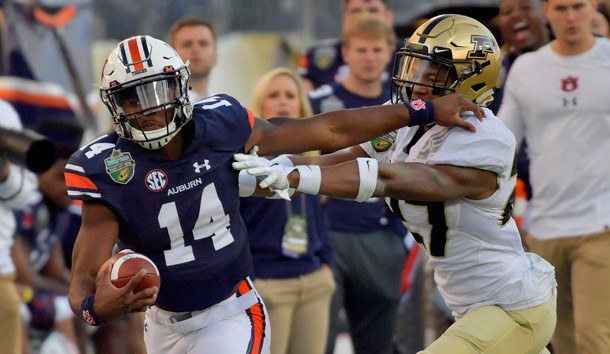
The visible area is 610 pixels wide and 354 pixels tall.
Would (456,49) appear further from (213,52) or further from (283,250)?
(213,52)

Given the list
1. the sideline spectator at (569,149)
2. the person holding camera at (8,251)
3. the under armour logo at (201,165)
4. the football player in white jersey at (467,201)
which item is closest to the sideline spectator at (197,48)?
the person holding camera at (8,251)

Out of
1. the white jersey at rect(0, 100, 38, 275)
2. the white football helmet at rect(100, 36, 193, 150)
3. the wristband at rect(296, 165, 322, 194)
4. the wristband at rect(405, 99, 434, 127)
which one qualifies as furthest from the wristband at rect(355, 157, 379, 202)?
the white jersey at rect(0, 100, 38, 275)

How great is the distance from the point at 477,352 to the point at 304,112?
2.43m

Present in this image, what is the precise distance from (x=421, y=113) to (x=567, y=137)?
202 cm

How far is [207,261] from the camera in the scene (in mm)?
4957

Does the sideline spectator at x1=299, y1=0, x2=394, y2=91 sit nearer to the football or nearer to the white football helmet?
the white football helmet

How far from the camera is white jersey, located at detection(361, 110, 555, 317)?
4.98 metres

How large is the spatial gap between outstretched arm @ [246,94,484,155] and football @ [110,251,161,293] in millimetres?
751

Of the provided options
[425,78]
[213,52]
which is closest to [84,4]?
[213,52]

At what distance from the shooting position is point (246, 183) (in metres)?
4.94

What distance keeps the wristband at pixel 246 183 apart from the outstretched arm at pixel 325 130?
0.62 feet

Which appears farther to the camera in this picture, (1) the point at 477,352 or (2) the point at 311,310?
(2) the point at 311,310

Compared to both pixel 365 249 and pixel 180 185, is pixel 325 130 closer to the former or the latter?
pixel 180 185

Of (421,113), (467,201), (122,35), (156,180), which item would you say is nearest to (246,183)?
(156,180)
